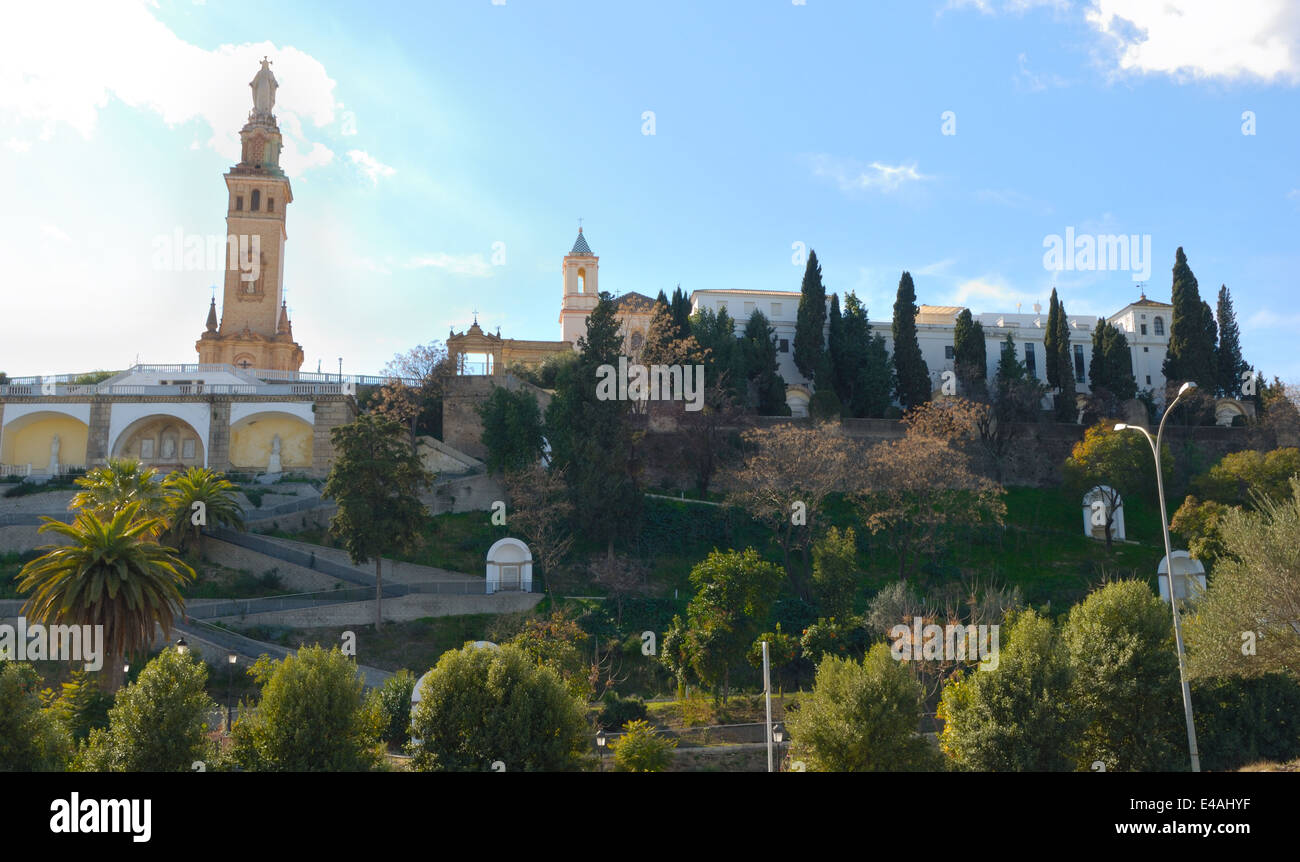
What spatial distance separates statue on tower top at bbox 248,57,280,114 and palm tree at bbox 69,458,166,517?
35409 mm

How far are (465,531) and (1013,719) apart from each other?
2399cm

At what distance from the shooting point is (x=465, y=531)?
39.8 meters

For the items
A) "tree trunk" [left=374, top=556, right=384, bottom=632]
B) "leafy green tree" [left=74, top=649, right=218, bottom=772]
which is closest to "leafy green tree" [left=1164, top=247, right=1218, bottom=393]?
"tree trunk" [left=374, top=556, right=384, bottom=632]

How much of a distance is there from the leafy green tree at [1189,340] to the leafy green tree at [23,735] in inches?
1995

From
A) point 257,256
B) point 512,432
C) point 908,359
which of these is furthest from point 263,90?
point 908,359

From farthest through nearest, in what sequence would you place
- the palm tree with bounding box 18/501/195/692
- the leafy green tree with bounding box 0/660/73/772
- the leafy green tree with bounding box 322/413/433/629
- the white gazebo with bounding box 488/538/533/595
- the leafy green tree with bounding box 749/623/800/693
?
the white gazebo with bounding box 488/538/533/595 < the leafy green tree with bounding box 322/413/433/629 < the leafy green tree with bounding box 749/623/800/693 < the palm tree with bounding box 18/501/195/692 < the leafy green tree with bounding box 0/660/73/772

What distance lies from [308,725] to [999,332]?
2076 inches

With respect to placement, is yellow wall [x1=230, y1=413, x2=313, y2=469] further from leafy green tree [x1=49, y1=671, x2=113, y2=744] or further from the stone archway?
leafy green tree [x1=49, y1=671, x2=113, y2=744]

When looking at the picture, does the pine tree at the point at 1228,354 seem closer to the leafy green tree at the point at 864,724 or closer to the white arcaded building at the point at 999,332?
the white arcaded building at the point at 999,332

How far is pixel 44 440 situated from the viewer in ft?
153

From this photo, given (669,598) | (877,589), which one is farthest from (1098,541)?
(669,598)

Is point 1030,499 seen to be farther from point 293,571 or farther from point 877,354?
point 293,571

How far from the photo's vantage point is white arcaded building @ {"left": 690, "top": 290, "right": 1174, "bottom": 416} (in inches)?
2395
